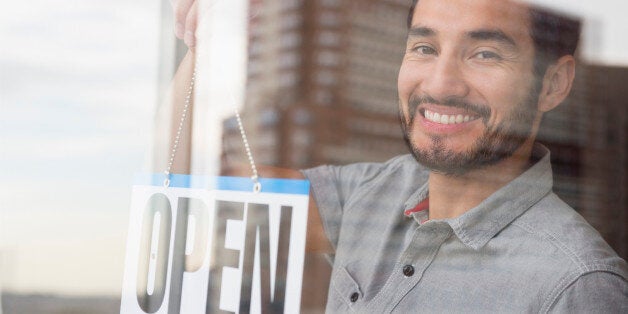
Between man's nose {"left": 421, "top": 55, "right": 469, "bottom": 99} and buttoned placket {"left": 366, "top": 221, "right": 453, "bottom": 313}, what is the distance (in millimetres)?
216

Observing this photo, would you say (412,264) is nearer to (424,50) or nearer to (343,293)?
(343,293)

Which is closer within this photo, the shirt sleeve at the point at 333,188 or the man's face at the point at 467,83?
the man's face at the point at 467,83

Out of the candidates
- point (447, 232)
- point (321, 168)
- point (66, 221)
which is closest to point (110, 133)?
point (66, 221)

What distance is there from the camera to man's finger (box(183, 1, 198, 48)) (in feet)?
6.24

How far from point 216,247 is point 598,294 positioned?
2.66 feet

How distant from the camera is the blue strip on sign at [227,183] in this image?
1639 mm

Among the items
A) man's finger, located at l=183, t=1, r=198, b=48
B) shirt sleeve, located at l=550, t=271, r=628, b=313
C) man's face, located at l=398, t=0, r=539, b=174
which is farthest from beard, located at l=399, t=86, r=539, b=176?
man's finger, located at l=183, t=1, r=198, b=48

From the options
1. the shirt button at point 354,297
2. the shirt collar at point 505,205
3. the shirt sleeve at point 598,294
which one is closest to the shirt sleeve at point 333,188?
the shirt button at point 354,297

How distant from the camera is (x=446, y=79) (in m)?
1.35

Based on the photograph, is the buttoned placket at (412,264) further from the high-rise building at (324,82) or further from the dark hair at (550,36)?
the dark hair at (550,36)

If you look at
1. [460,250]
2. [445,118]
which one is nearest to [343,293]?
[460,250]

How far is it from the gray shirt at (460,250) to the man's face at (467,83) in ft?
0.19

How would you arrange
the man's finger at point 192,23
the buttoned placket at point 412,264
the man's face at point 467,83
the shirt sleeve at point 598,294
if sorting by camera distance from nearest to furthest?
the shirt sleeve at point 598,294 → the man's face at point 467,83 → the buttoned placket at point 412,264 → the man's finger at point 192,23

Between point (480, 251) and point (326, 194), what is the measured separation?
35cm
